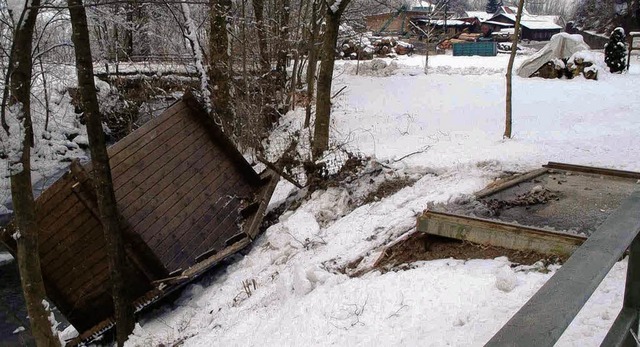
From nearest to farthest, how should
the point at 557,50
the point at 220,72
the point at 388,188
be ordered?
the point at 388,188, the point at 220,72, the point at 557,50

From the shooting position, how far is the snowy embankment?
3.80 metres

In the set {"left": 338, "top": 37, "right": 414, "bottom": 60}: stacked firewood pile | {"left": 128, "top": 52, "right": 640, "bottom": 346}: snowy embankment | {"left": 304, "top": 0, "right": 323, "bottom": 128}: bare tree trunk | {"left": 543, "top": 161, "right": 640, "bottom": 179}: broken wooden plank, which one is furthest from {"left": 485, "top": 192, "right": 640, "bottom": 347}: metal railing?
{"left": 338, "top": 37, "right": 414, "bottom": 60}: stacked firewood pile

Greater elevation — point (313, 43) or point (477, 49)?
point (313, 43)

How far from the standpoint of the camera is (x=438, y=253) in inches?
201

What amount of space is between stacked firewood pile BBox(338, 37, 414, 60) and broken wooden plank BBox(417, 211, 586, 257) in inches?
1051

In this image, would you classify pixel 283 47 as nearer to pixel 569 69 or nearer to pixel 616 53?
pixel 569 69

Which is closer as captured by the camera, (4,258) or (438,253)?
(438,253)

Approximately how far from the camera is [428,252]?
5199 mm

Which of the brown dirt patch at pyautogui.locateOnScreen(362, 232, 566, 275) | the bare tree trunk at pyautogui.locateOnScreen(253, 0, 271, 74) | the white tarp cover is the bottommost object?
the brown dirt patch at pyautogui.locateOnScreen(362, 232, 566, 275)

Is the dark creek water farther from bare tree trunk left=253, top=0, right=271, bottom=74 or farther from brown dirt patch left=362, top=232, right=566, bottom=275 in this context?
bare tree trunk left=253, top=0, right=271, bottom=74

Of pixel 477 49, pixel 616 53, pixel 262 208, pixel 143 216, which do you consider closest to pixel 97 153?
pixel 143 216

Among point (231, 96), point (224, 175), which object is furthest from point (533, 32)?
point (224, 175)

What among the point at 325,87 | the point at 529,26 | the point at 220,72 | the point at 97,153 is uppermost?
the point at 529,26

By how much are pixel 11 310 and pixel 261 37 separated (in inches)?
395
